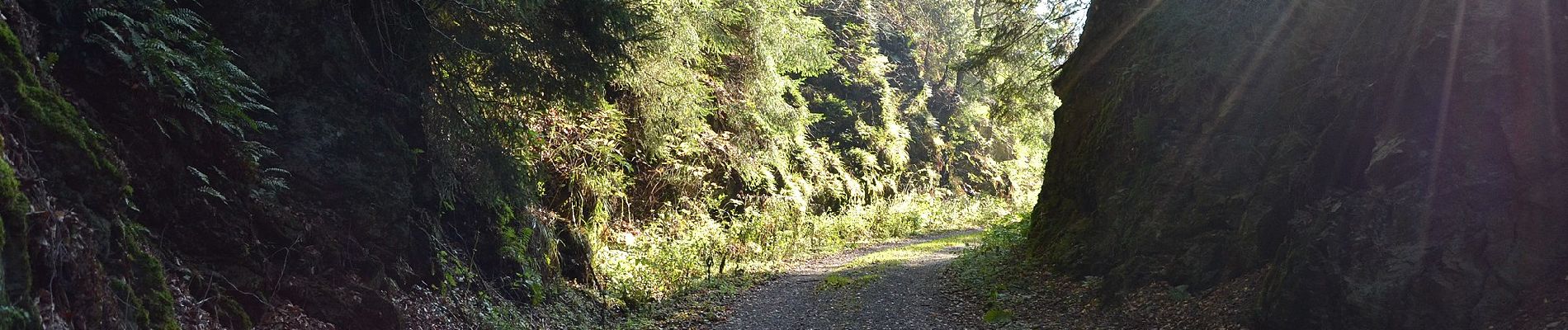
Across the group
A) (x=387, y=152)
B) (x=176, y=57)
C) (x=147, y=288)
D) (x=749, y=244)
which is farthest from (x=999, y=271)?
(x=147, y=288)

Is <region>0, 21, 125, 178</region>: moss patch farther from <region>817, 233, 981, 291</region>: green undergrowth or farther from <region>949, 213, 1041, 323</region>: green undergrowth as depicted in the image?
<region>817, 233, 981, 291</region>: green undergrowth

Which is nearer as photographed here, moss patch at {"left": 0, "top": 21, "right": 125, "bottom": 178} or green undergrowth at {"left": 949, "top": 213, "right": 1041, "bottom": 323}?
moss patch at {"left": 0, "top": 21, "right": 125, "bottom": 178}

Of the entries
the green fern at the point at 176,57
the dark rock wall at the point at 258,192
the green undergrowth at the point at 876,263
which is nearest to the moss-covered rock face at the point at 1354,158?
the green undergrowth at the point at 876,263

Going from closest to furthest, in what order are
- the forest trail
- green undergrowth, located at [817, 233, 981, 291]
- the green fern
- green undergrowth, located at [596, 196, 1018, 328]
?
the green fern, the forest trail, green undergrowth, located at [596, 196, 1018, 328], green undergrowth, located at [817, 233, 981, 291]

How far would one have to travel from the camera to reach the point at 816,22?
1623cm

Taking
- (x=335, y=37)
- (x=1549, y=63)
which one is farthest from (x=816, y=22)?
(x=1549, y=63)

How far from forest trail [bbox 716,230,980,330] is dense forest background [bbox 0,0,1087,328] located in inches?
46.8

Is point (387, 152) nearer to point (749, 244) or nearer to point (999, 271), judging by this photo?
point (999, 271)

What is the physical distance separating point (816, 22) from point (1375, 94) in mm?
10521

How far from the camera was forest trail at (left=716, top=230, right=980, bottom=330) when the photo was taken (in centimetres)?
953

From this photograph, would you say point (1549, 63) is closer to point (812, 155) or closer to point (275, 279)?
point (275, 279)

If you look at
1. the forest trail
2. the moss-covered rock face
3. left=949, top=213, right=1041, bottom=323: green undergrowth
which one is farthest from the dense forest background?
the moss-covered rock face

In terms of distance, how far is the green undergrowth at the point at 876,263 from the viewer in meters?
12.7

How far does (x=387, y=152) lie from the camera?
736cm
